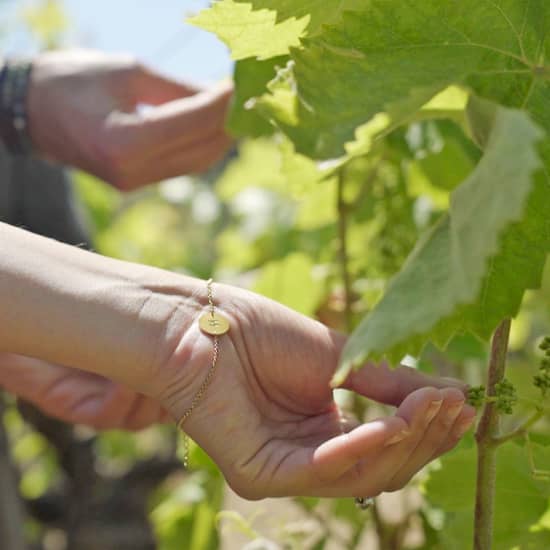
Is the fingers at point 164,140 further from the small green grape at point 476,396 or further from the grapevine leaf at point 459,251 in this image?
the grapevine leaf at point 459,251

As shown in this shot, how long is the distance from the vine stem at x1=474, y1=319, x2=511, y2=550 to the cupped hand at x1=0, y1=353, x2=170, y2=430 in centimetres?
76

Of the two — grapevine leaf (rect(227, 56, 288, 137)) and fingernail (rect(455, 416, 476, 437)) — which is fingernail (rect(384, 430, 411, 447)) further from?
grapevine leaf (rect(227, 56, 288, 137))

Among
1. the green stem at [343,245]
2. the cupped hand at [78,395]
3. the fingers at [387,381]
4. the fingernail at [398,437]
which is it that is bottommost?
the cupped hand at [78,395]

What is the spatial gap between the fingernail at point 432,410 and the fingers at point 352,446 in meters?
0.02

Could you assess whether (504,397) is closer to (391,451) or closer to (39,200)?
(391,451)

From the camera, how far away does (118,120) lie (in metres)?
1.84

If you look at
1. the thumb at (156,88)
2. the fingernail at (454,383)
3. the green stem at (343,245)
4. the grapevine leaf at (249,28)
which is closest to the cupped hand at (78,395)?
the green stem at (343,245)

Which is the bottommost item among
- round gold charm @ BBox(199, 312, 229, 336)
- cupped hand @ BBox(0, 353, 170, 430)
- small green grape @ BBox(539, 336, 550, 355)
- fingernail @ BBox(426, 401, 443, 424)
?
cupped hand @ BBox(0, 353, 170, 430)

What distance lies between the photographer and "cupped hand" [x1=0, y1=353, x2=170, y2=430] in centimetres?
150

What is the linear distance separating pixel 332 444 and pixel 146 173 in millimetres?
1192

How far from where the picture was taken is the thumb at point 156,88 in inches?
74.6

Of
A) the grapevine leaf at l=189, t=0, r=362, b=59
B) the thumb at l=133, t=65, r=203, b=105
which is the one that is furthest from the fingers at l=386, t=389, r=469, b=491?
the thumb at l=133, t=65, r=203, b=105

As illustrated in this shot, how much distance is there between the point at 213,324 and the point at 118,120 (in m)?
1.07

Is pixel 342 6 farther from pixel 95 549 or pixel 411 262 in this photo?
pixel 95 549
